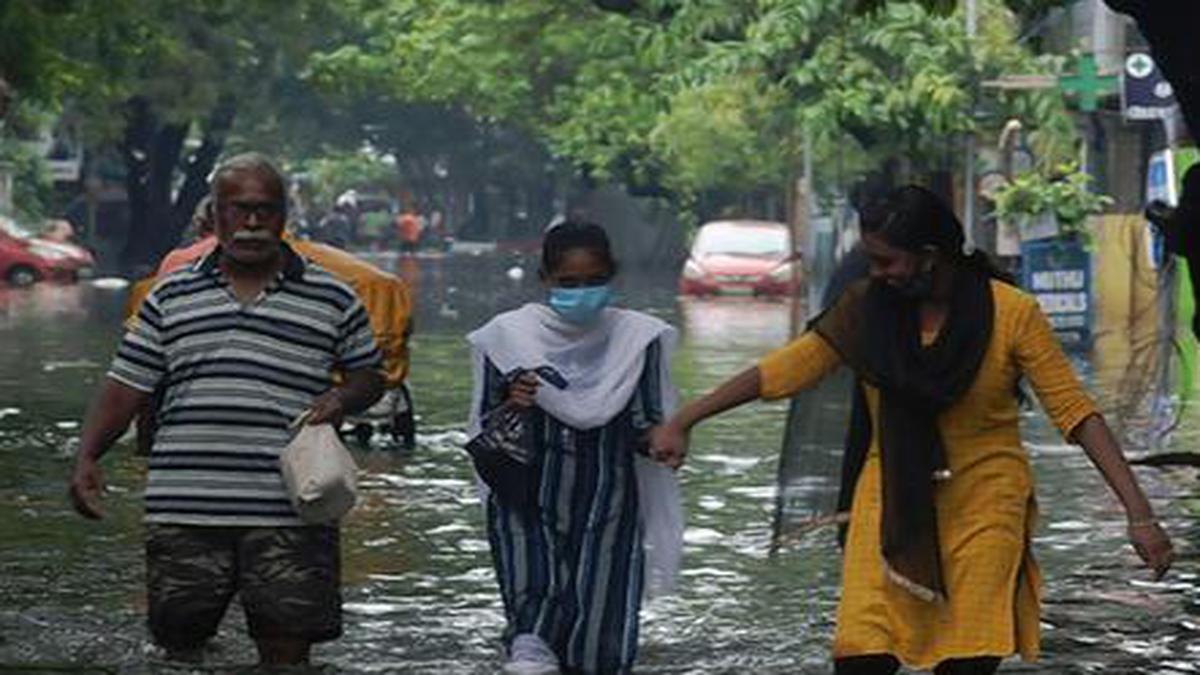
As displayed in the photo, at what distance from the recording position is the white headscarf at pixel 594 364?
884cm

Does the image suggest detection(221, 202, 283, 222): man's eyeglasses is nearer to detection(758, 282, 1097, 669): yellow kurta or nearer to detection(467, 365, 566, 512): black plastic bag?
detection(467, 365, 566, 512): black plastic bag

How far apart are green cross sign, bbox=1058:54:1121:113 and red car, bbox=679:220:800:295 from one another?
14.2 metres

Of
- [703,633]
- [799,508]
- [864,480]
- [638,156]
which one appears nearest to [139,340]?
[864,480]

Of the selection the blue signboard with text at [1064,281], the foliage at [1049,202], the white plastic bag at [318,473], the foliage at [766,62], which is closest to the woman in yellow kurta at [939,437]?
the white plastic bag at [318,473]

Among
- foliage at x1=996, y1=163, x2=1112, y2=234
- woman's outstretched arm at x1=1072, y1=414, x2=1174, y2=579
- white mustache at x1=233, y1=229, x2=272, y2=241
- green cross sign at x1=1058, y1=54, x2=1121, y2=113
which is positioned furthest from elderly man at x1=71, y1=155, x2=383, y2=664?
green cross sign at x1=1058, y1=54, x2=1121, y2=113

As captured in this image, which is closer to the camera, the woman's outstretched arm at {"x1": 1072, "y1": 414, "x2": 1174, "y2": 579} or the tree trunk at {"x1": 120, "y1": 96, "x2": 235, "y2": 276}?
the woman's outstretched arm at {"x1": 1072, "y1": 414, "x2": 1174, "y2": 579}

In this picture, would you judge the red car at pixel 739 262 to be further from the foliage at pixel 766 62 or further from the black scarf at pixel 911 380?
the black scarf at pixel 911 380

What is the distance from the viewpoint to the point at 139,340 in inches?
334

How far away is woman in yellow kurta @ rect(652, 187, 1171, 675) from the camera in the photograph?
749cm

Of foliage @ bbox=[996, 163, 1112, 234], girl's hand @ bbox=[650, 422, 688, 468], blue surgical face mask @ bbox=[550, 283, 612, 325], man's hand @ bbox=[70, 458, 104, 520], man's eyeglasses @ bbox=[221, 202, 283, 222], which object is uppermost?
man's eyeglasses @ bbox=[221, 202, 283, 222]

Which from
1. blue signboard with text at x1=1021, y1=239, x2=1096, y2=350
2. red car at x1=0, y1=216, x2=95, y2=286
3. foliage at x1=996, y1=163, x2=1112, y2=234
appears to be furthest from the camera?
red car at x1=0, y1=216, x2=95, y2=286

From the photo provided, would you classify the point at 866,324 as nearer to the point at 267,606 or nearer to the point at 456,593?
the point at 267,606

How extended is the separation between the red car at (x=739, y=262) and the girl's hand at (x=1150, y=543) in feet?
132

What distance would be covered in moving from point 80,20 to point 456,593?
19610mm
